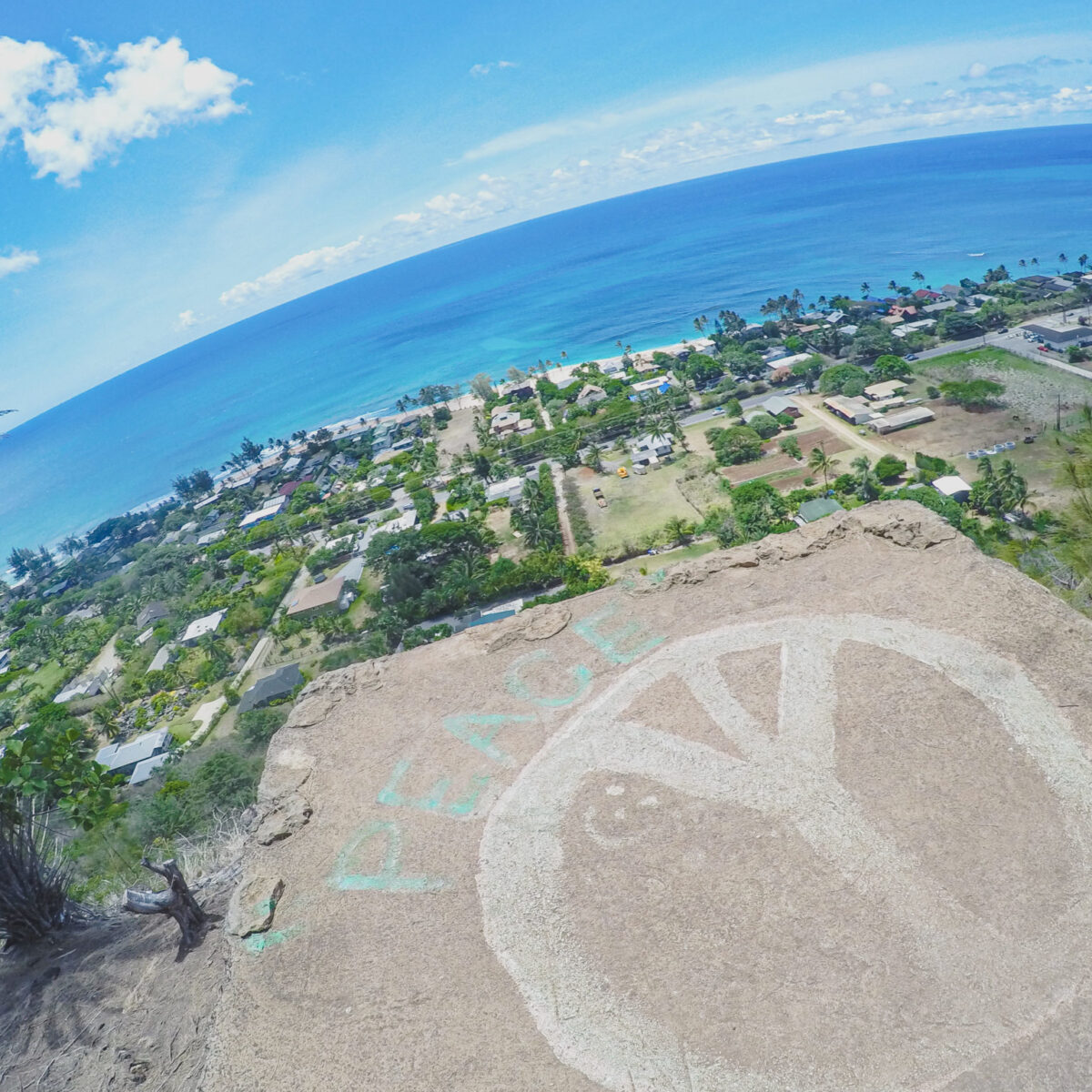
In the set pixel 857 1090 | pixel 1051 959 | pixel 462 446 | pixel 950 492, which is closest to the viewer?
pixel 857 1090

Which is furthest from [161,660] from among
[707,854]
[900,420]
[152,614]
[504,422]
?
[900,420]

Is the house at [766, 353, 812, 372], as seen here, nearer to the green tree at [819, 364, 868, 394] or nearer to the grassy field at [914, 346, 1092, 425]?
the green tree at [819, 364, 868, 394]

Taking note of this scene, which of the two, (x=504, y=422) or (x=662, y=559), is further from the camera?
(x=504, y=422)

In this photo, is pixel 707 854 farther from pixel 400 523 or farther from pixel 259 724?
pixel 400 523

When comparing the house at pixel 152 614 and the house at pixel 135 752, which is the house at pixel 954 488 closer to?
the house at pixel 135 752

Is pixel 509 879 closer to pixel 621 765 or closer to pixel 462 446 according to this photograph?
pixel 621 765

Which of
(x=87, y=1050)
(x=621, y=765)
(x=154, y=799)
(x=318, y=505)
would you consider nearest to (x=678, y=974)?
(x=621, y=765)
